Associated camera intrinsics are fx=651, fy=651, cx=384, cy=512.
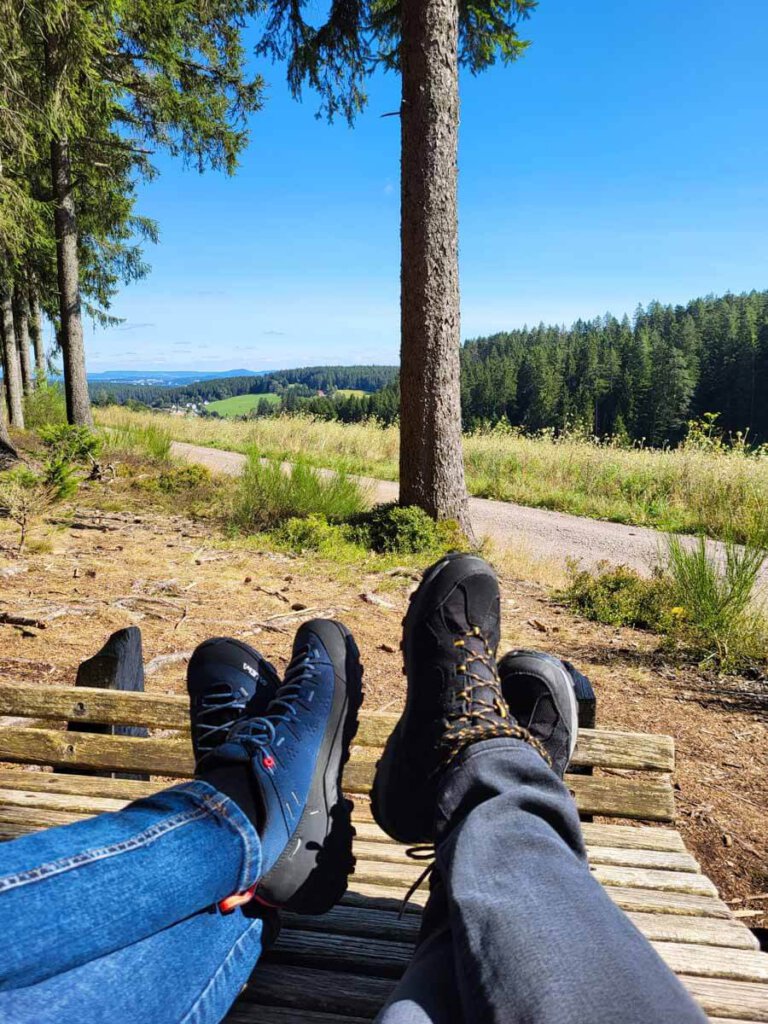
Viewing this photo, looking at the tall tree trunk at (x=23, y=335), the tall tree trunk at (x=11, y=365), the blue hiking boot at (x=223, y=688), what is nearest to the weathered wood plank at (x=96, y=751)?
the blue hiking boot at (x=223, y=688)

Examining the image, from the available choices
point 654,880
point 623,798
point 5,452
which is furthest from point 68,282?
point 654,880

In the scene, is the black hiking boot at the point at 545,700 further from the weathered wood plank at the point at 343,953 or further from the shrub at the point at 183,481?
the shrub at the point at 183,481

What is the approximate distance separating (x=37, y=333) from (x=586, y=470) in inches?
674

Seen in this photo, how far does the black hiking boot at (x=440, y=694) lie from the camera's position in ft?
4.81

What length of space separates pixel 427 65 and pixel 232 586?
15.8ft

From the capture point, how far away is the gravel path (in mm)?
6875

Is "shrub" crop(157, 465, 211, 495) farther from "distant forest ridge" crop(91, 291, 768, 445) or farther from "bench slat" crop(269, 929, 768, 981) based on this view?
"distant forest ridge" crop(91, 291, 768, 445)

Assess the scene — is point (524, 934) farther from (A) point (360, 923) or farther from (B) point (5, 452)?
(B) point (5, 452)

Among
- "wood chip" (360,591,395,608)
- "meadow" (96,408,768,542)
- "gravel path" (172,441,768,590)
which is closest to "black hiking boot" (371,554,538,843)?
"wood chip" (360,591,395,608)

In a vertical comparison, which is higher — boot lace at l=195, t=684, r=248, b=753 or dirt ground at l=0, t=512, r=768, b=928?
boot lace at l=195, t=684, r=248, b=753

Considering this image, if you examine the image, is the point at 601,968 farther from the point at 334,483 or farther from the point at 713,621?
the point at 334,483

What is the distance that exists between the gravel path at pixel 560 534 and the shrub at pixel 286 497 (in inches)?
27.2

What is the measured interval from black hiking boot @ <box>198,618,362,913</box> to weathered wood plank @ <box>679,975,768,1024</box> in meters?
0.66

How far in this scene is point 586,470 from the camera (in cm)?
1177
